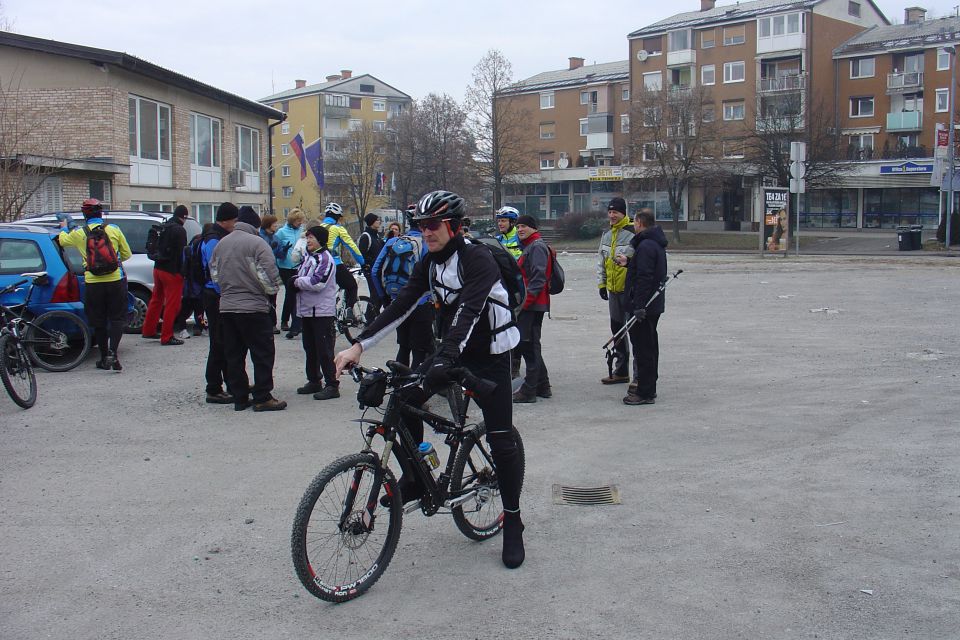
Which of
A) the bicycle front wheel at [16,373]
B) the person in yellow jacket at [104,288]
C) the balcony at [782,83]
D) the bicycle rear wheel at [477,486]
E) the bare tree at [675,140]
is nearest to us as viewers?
the bicycle rear wheel at [477,486]

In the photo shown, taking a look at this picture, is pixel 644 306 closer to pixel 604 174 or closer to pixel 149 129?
pixel 149 129

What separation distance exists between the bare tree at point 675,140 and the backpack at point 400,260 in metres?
49.1

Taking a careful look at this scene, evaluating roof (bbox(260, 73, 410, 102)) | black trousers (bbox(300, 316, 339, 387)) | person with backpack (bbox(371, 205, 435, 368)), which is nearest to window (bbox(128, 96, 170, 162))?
person with backpack (bbox(371, 205, 435, 368))

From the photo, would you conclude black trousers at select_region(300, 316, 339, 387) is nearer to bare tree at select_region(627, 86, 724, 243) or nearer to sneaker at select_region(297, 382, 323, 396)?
sneaker at select_region(297, 382, 323, 396)

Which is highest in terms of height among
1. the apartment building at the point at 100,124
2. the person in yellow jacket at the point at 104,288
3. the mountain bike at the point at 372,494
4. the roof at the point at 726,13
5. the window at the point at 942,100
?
the roof at the point at 726,13

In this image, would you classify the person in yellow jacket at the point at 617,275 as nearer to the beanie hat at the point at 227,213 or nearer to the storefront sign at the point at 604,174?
the beanie hat at the point at 227,213

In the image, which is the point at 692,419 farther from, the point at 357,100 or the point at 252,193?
the point at 357,100

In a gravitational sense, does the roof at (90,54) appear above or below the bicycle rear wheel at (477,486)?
above

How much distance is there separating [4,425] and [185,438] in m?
1.77

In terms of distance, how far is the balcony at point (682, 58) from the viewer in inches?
2771

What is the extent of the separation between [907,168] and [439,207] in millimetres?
61966

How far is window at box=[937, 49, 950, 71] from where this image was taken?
60.9 meters

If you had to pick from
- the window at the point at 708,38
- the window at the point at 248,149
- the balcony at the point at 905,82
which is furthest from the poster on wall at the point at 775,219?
the window at the point at 708,38

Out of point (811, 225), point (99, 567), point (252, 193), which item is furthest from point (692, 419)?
point (811, 225)
